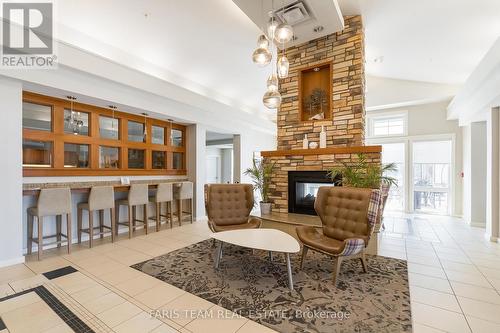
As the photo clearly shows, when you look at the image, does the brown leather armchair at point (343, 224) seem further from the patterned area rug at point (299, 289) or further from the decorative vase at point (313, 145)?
the decorative vase at point (313, 145)

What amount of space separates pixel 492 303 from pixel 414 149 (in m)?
5.66

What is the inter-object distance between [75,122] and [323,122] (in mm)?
4574

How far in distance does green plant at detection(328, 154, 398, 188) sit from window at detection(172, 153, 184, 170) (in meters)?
4.07

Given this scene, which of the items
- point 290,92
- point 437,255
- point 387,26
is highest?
point 387,26

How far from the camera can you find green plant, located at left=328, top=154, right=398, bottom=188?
3.58 meters

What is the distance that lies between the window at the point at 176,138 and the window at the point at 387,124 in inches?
240

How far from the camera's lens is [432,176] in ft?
22.2

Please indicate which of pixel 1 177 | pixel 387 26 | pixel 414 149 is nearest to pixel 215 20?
pixel 387 26

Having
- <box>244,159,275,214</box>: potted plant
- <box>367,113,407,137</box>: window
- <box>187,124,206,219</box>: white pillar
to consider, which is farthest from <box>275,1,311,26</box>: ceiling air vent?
<box>367,113,407,137</box>: window

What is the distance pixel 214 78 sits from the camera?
5.99 m

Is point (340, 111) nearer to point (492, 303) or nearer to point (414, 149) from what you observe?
point (492, 303)

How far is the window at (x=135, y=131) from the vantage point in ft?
17.1

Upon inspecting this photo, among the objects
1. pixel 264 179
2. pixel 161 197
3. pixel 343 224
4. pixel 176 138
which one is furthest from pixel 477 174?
pixel 176 138

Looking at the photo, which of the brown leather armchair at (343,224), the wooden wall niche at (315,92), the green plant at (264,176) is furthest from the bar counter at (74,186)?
the wooden wall niche at (315,92)
